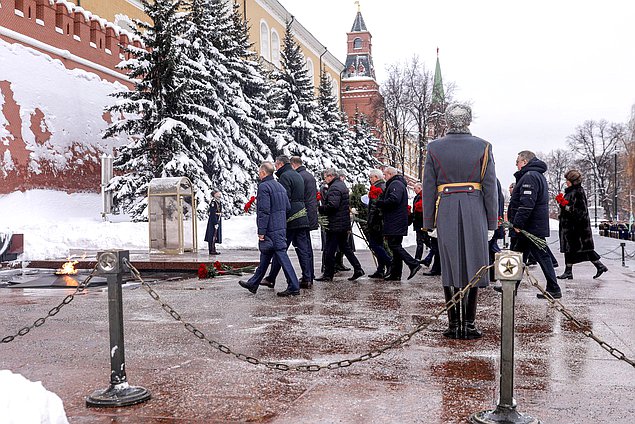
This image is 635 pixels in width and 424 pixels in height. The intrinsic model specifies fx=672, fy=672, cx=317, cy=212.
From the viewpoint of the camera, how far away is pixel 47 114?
22.9m

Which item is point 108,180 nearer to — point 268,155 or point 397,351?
point 268,155

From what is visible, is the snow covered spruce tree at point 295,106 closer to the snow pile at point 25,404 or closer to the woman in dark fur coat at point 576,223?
the woman in dark fur coat at point 576,223

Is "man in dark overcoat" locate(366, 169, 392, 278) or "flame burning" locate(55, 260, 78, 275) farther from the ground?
"man in dark overcoat" locate(366, 169, 392, 278)

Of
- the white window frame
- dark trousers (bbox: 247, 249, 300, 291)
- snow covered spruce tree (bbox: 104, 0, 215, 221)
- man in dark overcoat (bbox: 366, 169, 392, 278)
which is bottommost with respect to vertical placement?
dark trousers (bbox: 247, 249, 300, 291)

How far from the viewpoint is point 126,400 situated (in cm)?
385

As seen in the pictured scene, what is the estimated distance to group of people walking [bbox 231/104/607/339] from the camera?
18.1ft

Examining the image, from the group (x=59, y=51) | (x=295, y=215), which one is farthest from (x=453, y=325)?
(x=59, y=51)

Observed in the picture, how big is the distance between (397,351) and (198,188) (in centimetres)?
1956

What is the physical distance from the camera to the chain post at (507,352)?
3.39 metres

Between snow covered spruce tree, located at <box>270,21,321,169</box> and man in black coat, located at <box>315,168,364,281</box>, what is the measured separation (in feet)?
83.0

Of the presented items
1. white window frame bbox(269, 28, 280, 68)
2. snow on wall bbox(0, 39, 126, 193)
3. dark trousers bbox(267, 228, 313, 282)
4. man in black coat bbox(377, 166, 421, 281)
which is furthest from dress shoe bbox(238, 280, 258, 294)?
white window frame bbox(269, 28, 280, 68)

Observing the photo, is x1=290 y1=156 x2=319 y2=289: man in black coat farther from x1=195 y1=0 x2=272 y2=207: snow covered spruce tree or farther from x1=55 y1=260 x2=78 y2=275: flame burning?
x1=195 y1=0 x2=272 y2=207: snow covered spruce tree

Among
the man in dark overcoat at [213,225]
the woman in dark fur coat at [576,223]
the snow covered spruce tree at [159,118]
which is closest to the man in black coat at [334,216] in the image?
the woman in dark fur coat at [576,223]

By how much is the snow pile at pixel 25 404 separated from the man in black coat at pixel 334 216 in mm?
7143
